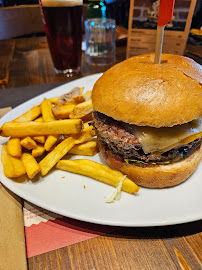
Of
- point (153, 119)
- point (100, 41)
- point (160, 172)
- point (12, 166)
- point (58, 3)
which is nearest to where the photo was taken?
point (153, 119)

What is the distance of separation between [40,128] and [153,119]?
793mm

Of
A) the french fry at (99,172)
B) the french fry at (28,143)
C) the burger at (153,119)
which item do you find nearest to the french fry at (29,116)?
the french fry at (28,143)

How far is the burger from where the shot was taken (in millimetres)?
1243

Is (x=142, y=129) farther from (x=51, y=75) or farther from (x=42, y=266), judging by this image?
(x=51, y=75)

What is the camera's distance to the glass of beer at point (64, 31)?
2.55 meters

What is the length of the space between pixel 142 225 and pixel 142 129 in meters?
0.53

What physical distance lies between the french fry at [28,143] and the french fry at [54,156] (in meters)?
0.12

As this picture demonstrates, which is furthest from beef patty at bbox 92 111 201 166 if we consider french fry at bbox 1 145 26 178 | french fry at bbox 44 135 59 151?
french fry at bbox 1 145 26 178

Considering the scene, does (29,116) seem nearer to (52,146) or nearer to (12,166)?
(52,146)

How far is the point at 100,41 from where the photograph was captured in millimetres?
3449

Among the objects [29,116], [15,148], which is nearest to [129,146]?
[15,148]

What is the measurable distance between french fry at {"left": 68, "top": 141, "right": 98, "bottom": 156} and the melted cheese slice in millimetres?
435

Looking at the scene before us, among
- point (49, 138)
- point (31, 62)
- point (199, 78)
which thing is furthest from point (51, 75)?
point (199, 78)

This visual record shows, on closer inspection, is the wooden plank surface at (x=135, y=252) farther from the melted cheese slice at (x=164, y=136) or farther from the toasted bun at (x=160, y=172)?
the melted cheese slice at (x=164, y=136)
